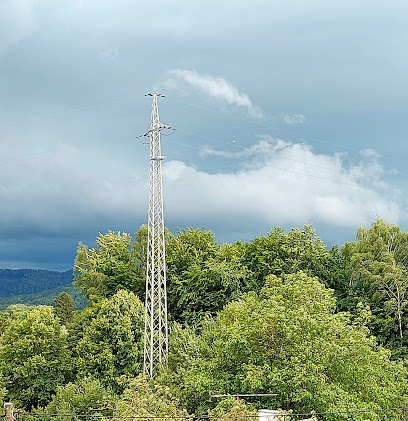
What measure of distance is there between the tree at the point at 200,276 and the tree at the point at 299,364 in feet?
51.6

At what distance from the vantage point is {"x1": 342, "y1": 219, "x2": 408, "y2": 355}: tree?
47.1 meters

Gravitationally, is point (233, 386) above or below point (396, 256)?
below

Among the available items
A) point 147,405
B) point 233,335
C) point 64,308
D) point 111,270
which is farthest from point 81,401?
point 64,308

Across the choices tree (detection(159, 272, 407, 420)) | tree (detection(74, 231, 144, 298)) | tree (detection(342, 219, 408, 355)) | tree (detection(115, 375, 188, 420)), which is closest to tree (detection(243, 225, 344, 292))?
tree (detection(342, 219, 408, 355))

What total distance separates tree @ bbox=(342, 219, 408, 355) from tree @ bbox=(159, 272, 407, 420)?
1094 centimetres

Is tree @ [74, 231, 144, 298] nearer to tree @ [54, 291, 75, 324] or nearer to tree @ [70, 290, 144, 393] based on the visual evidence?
tree @ [70, 290, 144, 393]

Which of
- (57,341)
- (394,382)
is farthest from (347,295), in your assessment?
(57,341)

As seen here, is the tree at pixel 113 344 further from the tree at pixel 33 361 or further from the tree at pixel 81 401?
the tree at pixel 81 401

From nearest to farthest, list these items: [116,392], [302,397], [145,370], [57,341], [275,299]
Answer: [302,397]
[275,299]
[145,370]
[116,392]
[57,341]

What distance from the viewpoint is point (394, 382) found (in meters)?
35.8

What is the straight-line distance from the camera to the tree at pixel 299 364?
30812 mm

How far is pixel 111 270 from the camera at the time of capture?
196 ft

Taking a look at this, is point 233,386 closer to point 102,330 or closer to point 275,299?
point 275,299

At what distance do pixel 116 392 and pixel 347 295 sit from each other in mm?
19604
